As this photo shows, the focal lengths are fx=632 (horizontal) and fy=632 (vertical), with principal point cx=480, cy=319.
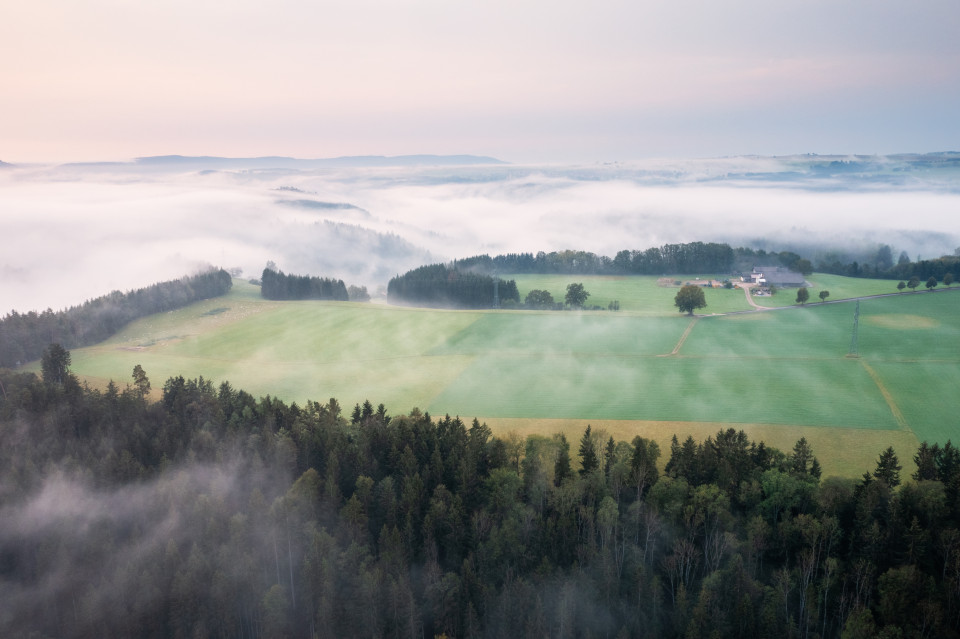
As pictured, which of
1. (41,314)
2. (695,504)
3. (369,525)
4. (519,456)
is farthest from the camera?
(41,314)

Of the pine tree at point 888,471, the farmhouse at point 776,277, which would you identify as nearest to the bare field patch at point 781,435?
the pine tree at point 888,471

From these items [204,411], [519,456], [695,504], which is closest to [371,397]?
[204,411]

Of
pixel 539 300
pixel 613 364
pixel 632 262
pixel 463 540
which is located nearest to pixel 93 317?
pixel 539 300

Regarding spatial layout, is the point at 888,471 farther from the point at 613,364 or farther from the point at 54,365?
the point at 54,365

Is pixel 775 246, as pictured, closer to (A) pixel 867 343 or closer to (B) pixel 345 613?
(A) pixel 867 343

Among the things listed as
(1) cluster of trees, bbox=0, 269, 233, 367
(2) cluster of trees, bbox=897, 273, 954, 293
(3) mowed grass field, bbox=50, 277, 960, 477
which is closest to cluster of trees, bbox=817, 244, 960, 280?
(2) cluster of trees, bbox=897, 273, 954, 293

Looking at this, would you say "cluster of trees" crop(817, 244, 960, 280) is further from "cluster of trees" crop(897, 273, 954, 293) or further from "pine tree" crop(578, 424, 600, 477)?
"pine tree" crop(578, 424, 600, 477)
